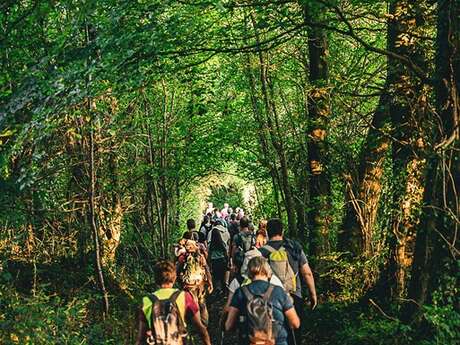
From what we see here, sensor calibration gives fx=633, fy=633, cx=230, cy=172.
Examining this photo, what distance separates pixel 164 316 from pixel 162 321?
46 millimetres

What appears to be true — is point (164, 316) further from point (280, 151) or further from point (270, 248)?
point (280, 151)

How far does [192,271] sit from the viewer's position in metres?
10.6

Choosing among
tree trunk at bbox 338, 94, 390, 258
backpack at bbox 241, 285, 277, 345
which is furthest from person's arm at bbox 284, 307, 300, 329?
tree trunk at bbox 338, 94, 390, 258

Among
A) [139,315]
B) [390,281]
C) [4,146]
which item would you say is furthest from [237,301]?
[4,146]

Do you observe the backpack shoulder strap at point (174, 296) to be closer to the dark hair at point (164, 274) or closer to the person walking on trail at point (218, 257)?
the dark hair at point (164, 274)

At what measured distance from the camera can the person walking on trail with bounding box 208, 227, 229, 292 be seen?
611 inches

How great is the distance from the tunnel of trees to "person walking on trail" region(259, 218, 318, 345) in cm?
104

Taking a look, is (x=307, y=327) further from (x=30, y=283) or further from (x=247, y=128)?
(x=247, y=128)

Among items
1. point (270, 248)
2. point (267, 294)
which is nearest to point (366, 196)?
point (270, 248)

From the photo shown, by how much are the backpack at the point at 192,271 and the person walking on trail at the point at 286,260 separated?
8.98ft

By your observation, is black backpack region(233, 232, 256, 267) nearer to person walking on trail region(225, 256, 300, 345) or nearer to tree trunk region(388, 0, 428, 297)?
tree trunk region(388, 0, 428, 297)

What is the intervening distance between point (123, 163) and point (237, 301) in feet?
42.8

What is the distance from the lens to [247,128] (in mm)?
17844

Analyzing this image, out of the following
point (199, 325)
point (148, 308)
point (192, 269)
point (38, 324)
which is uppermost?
point (148, 308)
